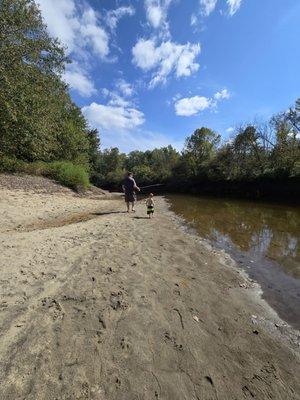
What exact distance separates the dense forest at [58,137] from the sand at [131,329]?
1009 centimetres

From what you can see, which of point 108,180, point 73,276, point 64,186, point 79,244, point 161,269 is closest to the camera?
point 73,276

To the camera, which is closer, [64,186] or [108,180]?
[64,186]

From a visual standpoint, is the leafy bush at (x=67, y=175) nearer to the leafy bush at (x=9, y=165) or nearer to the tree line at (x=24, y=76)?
the leafy bush at (x=9, y=165)

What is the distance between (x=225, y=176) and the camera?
154 feet

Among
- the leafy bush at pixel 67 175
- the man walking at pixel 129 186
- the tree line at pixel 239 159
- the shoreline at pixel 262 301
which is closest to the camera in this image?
the shoreline at pixel 262 301

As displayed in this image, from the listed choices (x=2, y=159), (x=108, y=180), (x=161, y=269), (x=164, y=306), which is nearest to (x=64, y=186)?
(x=2, y=159)

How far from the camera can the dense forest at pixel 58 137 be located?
15.9 meters

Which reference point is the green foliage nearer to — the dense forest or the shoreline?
the dense forest

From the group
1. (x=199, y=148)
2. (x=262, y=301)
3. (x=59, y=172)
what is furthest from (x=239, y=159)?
(x=262, y=301)

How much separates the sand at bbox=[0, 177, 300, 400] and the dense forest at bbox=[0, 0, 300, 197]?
1009 centimetres

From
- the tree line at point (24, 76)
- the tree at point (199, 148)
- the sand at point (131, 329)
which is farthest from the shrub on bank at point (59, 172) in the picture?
the tree at point (199, 148)

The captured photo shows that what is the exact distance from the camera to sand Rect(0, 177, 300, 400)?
346 centimetres

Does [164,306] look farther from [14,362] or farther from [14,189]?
[14,189]

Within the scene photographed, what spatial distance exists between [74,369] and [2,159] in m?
18.4
